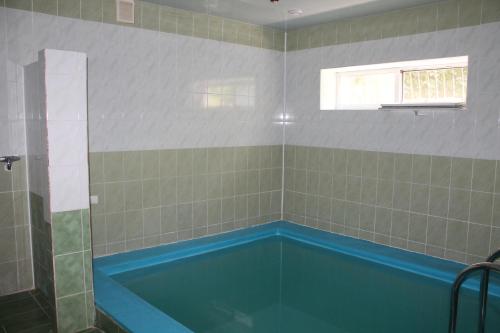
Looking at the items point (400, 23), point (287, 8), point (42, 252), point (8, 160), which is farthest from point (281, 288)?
point (400, 23)

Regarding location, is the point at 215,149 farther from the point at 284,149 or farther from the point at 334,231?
the point at 334,231

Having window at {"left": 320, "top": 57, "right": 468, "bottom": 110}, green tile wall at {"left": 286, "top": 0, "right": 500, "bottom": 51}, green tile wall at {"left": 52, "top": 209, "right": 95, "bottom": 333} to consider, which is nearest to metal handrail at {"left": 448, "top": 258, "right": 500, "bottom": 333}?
green tile wall at {"left": 52, "top": 209, "right": 95, "bottom": 333}

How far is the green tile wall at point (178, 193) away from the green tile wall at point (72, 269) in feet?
3.70

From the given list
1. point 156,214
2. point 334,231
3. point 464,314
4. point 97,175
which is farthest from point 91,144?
point 464,314

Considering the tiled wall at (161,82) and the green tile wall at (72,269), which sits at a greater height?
the tiled wall at (161,82)

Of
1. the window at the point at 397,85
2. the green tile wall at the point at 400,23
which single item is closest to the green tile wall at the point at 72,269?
the window at the point at 397,85

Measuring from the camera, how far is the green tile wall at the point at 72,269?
2811 millimetres

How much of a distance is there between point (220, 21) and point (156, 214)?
7.53ft

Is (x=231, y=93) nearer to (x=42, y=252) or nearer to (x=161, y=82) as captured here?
(x=161, y=82)

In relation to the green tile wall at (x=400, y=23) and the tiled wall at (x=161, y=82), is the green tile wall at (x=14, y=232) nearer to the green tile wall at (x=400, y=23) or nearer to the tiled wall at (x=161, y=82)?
the tiled wall at (x=161, y=82)

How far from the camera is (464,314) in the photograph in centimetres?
324

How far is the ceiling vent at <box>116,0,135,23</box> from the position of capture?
13.1 ft

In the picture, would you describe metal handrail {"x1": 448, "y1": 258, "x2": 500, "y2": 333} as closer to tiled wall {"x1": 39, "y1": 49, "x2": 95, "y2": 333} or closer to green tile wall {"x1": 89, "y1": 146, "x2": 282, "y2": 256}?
tiled wall {"x1": 39, "y1": 49, "x2": 95, "y2": 333}

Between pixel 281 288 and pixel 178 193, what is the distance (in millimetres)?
1560
